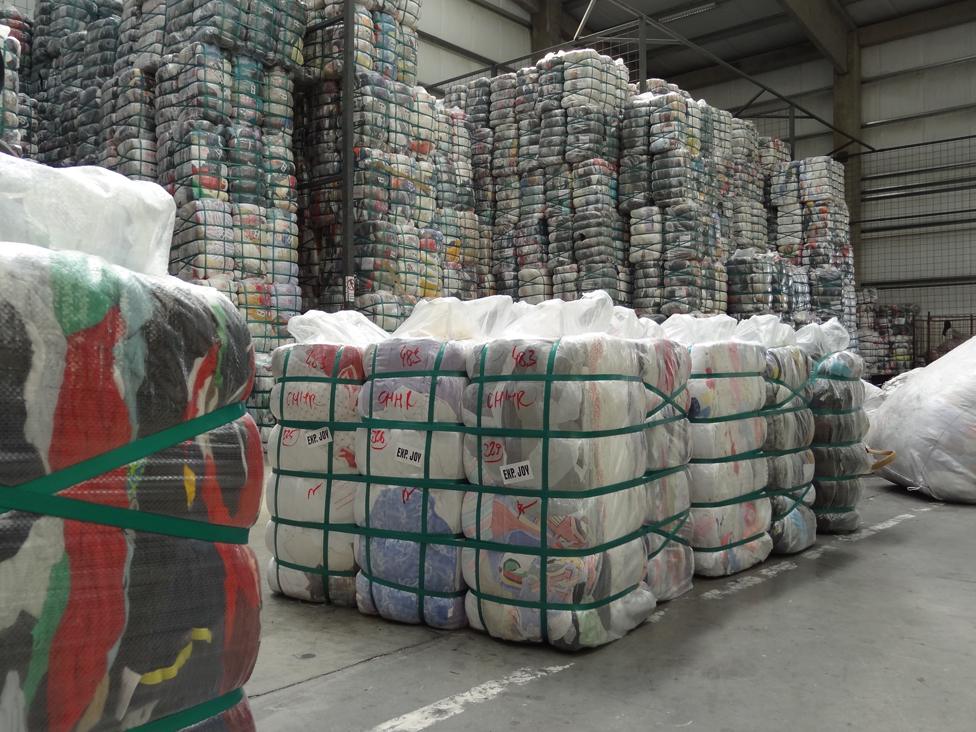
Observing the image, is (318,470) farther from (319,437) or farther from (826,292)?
(826,292)

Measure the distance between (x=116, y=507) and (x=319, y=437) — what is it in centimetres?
229

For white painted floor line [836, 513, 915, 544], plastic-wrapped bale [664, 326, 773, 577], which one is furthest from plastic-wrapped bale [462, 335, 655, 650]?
white painted floor line [836, 513, 915, 544]

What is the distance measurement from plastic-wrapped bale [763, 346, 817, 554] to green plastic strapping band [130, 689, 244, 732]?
3549 millimetres

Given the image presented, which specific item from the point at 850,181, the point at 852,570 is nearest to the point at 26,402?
the point at 852,570

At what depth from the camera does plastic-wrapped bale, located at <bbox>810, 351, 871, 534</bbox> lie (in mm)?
5219

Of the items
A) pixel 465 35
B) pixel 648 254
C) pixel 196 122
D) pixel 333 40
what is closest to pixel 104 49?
pixel 196 122

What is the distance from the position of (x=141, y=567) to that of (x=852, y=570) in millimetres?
4080

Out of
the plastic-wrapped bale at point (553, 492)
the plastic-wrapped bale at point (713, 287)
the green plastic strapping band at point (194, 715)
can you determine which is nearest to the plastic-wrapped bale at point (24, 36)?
the plastic-wrapped bale at point (713, 287)

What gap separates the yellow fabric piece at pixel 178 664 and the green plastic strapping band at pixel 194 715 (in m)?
0.08

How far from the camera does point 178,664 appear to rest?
1.48 metres

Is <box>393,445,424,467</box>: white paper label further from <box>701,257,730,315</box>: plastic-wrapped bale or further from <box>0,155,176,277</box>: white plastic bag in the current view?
<box>701,257,730,315</box>: plastic-wrapped bale

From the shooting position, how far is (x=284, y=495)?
3.73 metres

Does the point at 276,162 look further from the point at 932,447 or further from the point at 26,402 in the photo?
the point at 26,402

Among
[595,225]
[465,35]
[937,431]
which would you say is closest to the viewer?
[937,431]
